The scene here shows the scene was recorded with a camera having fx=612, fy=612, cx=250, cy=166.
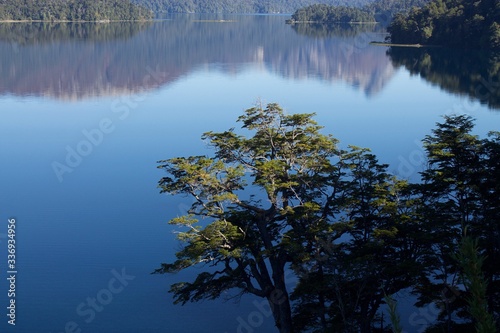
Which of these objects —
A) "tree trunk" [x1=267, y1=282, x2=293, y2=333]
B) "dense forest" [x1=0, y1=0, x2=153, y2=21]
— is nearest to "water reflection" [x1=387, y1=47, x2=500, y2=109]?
"tree trunk" [x1=267, y1=282, x2=293, y2=333]

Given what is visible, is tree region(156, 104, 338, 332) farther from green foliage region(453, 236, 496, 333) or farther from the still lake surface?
green foliage region(453, 236, 496, 333)

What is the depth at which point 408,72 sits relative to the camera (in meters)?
30.7

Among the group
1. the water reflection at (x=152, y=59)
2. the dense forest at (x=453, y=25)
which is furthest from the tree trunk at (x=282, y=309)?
the dense forest at (x=453, y=25)

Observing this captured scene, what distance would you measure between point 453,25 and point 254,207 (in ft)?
123

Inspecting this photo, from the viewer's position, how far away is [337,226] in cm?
661

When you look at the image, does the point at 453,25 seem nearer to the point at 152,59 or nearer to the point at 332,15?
the point at 152,59

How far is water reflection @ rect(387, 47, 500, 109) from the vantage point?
23859 millimetres

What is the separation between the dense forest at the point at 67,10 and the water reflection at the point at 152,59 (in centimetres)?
1386

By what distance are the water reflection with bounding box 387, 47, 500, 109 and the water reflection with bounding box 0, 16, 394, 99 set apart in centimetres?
154

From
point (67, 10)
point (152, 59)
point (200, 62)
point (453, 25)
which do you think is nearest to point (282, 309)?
point (200, 62)

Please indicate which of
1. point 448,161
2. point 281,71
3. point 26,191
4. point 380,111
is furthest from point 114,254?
point 281,71

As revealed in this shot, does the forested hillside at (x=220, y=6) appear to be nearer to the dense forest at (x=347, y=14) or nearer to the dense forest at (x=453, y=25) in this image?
the dense forest at (x=347, y=14)

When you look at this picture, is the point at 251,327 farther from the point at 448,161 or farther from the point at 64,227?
the point at 64,227

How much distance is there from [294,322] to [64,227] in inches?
229
